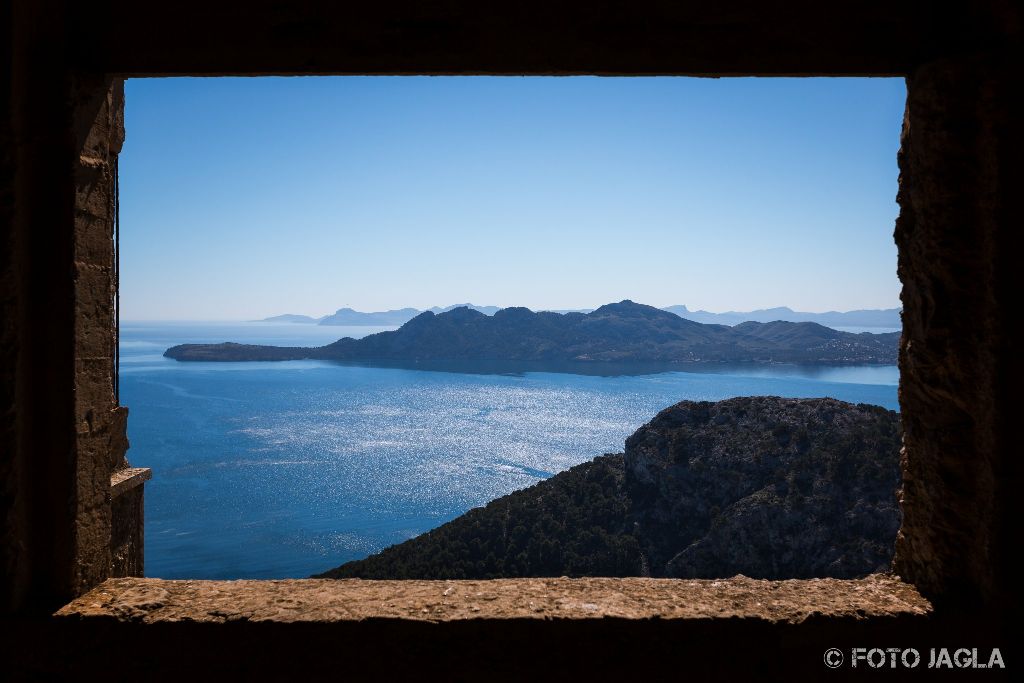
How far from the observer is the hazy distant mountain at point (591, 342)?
85500mm

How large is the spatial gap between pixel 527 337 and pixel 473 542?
9389 cm

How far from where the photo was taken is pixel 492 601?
1.88 meters

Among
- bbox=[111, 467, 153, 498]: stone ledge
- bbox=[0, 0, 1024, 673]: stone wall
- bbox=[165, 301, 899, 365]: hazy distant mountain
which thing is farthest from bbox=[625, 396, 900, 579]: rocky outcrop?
bbox=[165, 301, 899, 365]: hazy distant mountain

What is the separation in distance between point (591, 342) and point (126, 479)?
341ft

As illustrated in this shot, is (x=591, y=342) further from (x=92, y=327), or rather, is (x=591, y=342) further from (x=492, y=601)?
(x=92, y=327)

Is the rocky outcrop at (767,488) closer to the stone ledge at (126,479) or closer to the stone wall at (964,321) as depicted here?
the stone wall at (964,321)

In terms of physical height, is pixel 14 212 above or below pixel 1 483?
above

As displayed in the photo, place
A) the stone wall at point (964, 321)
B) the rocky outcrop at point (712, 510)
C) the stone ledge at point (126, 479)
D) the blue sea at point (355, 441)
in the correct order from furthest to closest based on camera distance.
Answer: the blue sea at point (355, 441)
the rocky outcrop at point (712, 510)
the stone ledge at point (126, 479)
the stone wall at point (964, 321)

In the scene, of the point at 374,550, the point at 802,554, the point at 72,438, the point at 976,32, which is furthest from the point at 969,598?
the point at 374,550

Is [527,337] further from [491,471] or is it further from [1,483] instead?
[1,483]

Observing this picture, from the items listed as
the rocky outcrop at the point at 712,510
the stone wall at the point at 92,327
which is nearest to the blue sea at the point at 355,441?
the rocky outcrop at the point at 712,510

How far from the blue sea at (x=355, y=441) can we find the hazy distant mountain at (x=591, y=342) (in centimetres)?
474

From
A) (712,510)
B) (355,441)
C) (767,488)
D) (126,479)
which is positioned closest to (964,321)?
(126,479)

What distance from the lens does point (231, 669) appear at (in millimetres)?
1738
